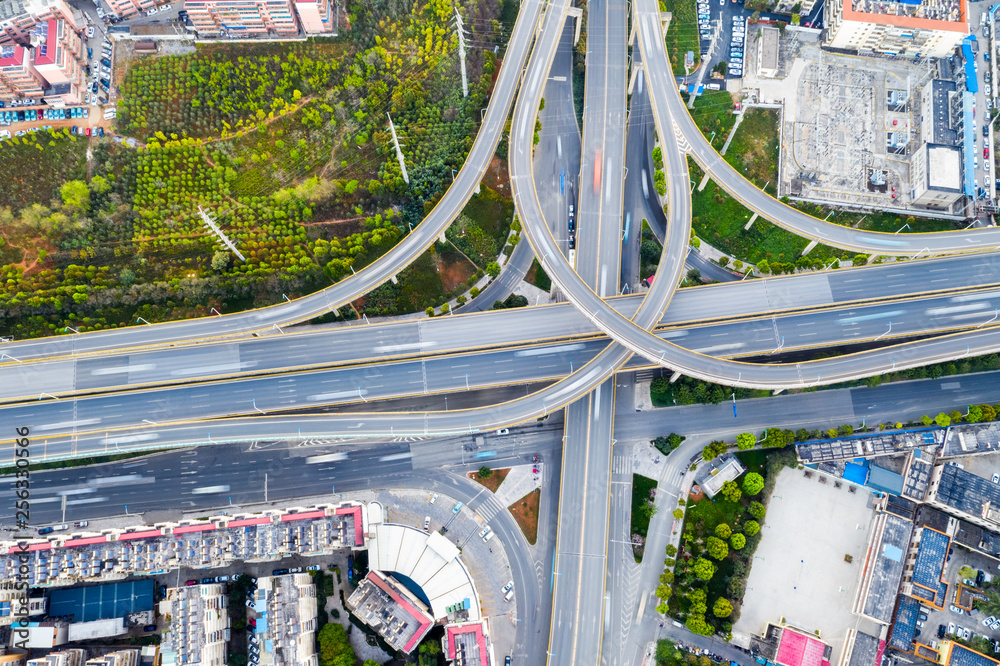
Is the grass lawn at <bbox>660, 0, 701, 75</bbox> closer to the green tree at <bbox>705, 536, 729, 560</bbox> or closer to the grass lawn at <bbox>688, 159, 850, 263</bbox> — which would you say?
the grass lawn at <bbox>688, 159, 850, 263</bbox>

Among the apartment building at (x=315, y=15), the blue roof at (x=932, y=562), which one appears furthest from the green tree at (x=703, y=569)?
the apartment building at (x=315, y=15)

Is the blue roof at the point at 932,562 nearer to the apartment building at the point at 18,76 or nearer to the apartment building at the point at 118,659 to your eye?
the apartment building at the point at 118,659

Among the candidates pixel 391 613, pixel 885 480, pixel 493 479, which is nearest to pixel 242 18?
pixel 493 479

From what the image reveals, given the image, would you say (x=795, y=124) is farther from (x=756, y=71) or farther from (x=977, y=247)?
(x=977, y=247)

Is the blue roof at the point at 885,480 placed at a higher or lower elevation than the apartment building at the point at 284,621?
higher

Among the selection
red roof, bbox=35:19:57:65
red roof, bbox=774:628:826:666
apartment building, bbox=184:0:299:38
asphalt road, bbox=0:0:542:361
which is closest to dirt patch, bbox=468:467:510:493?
asphalt road, bbox=0:0:542:361

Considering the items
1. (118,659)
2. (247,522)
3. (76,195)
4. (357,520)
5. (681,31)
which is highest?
(681,31)

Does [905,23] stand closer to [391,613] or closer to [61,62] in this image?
[391,613]
